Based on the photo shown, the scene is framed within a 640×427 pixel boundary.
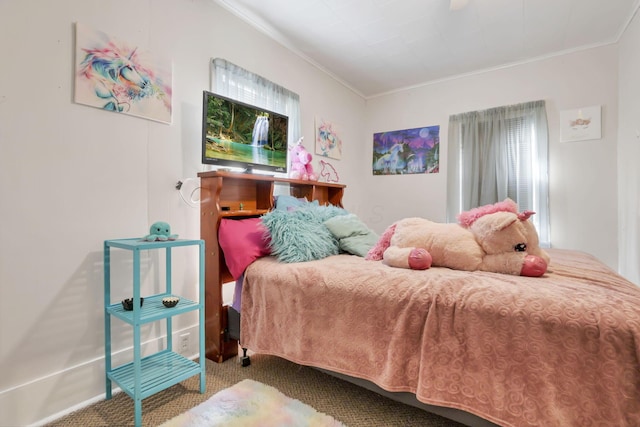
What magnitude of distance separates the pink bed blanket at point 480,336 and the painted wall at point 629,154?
135 centimetres

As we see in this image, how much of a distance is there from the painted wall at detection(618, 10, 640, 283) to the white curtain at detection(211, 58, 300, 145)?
8.85 ft

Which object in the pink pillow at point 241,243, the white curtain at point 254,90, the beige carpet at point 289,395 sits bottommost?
the beige carpet at point 289,395

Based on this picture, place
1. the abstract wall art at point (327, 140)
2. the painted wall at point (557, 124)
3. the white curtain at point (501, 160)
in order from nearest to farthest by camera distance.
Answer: the painted wall at point (557, 124), the white curtain at point (501, 160), the abstract wall art at point (327, 140)

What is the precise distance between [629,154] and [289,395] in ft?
10.4

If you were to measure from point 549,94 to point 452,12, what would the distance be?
1.53m

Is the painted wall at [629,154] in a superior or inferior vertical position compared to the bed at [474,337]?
superior

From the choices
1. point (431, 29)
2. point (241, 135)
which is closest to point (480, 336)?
point (241, 135)

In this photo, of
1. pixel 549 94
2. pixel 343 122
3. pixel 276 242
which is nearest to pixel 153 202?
pixel 276 242

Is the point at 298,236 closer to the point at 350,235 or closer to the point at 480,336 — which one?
the point at 350,235

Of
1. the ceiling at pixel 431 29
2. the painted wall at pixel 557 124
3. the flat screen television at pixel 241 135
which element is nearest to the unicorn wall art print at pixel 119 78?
the flat screen television at pixel 241 135

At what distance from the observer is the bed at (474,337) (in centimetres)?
87

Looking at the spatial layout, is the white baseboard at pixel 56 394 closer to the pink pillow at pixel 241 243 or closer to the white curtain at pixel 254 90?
the pink pillow at pixel 241 243

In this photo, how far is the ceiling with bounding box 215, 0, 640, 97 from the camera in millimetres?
2287

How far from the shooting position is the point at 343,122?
3.72m
